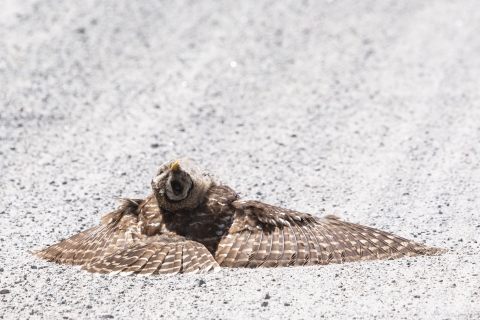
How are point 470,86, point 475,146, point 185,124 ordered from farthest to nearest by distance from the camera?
point 470,86, point 185,124, point 475,146

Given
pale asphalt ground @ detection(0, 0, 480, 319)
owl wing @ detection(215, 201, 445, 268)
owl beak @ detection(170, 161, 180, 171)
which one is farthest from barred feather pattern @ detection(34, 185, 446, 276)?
owl beak @ detection(170, 161, 180, 171)

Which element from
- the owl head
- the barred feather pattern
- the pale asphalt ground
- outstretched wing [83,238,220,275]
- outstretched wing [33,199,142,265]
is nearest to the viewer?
the pale asphalt ground

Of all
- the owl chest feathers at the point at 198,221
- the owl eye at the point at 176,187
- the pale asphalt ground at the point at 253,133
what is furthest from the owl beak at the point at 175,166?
the pale asphalt ground at the point at 253,133

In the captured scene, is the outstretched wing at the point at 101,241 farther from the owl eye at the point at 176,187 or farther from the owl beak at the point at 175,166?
the owl beak at the point at 175,166

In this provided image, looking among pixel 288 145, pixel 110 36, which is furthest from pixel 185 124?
pixel 110 36

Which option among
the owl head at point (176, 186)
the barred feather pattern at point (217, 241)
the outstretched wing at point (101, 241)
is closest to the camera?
the barred feather pattern at point (217, 241)

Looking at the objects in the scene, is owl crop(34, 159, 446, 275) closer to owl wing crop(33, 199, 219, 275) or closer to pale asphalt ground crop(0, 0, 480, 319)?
owl wing crop(33, 199, 219, 275)

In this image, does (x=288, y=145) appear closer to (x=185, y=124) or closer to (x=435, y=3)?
(x=185, y=124)
